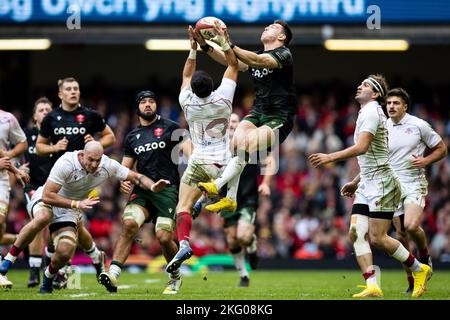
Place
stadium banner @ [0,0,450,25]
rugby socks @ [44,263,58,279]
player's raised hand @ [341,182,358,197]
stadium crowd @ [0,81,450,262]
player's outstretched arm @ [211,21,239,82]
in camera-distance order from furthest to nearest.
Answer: stadium crowd @ [0,81,450,262]
stadium banner @ [0,0,450,25]
player's raised hand @ [341,182,358,197]
rugby socks @ [44,263,58,279]
player's outstretched arm @ [211,21,239,82]

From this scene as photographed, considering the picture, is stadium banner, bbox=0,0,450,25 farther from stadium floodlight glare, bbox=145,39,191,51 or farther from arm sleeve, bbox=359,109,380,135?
arm sleeve, bbox=359,109,380,135

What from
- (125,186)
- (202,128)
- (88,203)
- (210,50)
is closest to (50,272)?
(88,203)

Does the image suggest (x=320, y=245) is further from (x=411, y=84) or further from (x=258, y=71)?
(x=258, y=71)

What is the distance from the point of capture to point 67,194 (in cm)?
1201

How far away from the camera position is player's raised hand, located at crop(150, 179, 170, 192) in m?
11.8

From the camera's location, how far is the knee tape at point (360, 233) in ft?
37.1

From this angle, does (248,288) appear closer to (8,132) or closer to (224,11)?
(8,132)

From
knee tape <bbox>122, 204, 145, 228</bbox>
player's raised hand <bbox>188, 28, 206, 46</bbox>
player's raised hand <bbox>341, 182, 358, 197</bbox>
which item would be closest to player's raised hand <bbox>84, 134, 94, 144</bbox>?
knee tape <bbox>122, 204, 145, 228</bbox>

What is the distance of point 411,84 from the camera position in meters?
24.5

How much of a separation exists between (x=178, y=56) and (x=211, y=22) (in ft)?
46.3

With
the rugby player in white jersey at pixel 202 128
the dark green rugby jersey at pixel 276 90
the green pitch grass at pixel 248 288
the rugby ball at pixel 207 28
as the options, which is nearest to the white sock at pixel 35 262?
the green pitch grass at pixel 248 288

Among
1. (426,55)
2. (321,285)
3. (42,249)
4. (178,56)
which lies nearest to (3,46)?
(178,56)

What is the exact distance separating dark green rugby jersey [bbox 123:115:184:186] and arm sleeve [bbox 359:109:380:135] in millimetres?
2836

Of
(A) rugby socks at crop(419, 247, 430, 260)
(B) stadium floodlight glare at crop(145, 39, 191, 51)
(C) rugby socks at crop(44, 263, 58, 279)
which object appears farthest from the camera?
(B) stadium floodlight glare at crop(145, 39, 191, 51)
